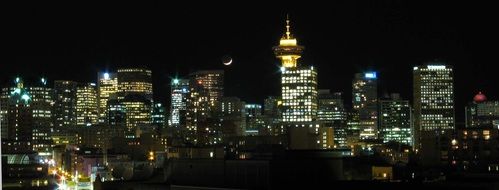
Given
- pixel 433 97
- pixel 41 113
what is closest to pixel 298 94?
pixel 433 97

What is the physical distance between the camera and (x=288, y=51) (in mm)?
160375

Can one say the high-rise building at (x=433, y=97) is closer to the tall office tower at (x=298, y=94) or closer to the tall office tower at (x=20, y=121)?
the tall office tower at (x=298, y=94)

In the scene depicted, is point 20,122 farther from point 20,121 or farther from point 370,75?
point 370,75

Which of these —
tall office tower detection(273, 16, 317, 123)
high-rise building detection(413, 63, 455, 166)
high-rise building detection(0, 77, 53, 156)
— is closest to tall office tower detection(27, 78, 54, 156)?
high-rise building detection(0, 77, 53, 156)

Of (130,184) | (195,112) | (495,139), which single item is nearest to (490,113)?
(195,112)

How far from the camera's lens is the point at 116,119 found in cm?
15825

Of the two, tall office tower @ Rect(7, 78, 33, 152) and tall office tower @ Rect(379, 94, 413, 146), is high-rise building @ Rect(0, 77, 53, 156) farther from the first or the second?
tall office tower @ Rect(379, 94, 413, 146)

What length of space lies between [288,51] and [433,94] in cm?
3320

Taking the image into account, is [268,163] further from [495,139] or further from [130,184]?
[495,139]

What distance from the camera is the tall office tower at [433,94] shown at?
506 ft

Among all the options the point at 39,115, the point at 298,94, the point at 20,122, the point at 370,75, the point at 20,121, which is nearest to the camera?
the point at 20,121

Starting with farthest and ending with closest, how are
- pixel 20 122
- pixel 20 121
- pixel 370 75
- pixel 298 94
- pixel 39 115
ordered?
pixel 370 75 < pixel 298 94 < pixel 39 115 < pixel 20 122 < pixel 20 121

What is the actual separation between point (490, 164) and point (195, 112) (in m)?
99.1

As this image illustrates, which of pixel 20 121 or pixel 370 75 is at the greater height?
pixel 370 75
